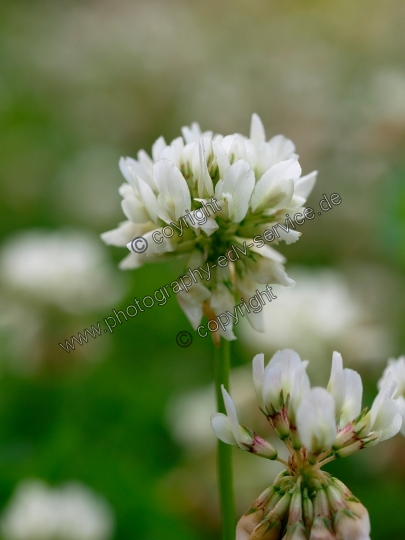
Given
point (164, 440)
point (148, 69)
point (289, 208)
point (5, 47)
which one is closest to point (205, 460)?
point (164, 440)

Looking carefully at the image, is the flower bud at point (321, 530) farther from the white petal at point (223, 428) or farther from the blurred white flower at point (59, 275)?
the blurred white flower at point (59, 275)

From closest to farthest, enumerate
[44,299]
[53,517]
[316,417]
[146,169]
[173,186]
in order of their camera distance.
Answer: [316,417]
[173,186]
[146,169]
[53,517]
[44,299]

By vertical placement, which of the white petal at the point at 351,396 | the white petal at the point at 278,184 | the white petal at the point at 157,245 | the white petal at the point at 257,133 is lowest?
the white petal at the point at 351,396

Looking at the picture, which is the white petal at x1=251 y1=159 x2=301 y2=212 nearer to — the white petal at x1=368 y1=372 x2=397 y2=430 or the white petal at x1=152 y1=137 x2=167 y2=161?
the white petal at x1=152 y1=137 x2=167 y2=161

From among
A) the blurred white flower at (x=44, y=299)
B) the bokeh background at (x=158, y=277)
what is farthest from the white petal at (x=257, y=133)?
the blurred white flower at (x=44, y=299)

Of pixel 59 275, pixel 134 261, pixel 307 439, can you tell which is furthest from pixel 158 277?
pixel 307 439

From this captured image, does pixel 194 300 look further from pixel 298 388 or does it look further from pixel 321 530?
pixel 321 530

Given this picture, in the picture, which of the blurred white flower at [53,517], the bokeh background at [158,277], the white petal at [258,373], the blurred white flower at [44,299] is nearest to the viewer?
the white petal at [258,373]
